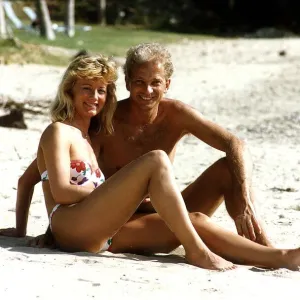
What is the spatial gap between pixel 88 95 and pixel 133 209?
2.26 ft

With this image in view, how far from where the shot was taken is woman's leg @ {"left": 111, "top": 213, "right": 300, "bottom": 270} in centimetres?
484

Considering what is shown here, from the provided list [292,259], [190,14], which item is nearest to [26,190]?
[292,259]

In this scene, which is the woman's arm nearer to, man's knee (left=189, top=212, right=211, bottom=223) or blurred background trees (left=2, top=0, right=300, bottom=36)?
man's knee (left=189, top=212, right=211, bottom=223)

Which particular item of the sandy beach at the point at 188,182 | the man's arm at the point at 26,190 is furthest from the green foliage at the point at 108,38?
the man's arm at the point at 26,190

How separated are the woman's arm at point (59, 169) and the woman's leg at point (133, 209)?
6cm

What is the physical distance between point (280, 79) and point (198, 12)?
1758 centimetres

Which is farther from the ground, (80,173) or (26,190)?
(80,173)

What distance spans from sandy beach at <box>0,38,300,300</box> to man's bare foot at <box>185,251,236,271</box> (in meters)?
0.06

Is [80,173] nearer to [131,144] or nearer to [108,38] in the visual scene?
[131,144]

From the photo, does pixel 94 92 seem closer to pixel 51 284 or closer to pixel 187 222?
pixel 187 222

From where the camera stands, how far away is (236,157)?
5172 millimetres

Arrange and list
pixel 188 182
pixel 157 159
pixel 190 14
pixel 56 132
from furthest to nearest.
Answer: pixel 190 14
pixel 188 182
pixel 56 132
pixel 157 159

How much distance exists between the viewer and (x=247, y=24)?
33.8 metres

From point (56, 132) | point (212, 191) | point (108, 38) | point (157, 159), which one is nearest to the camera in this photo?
point (157, 159)
